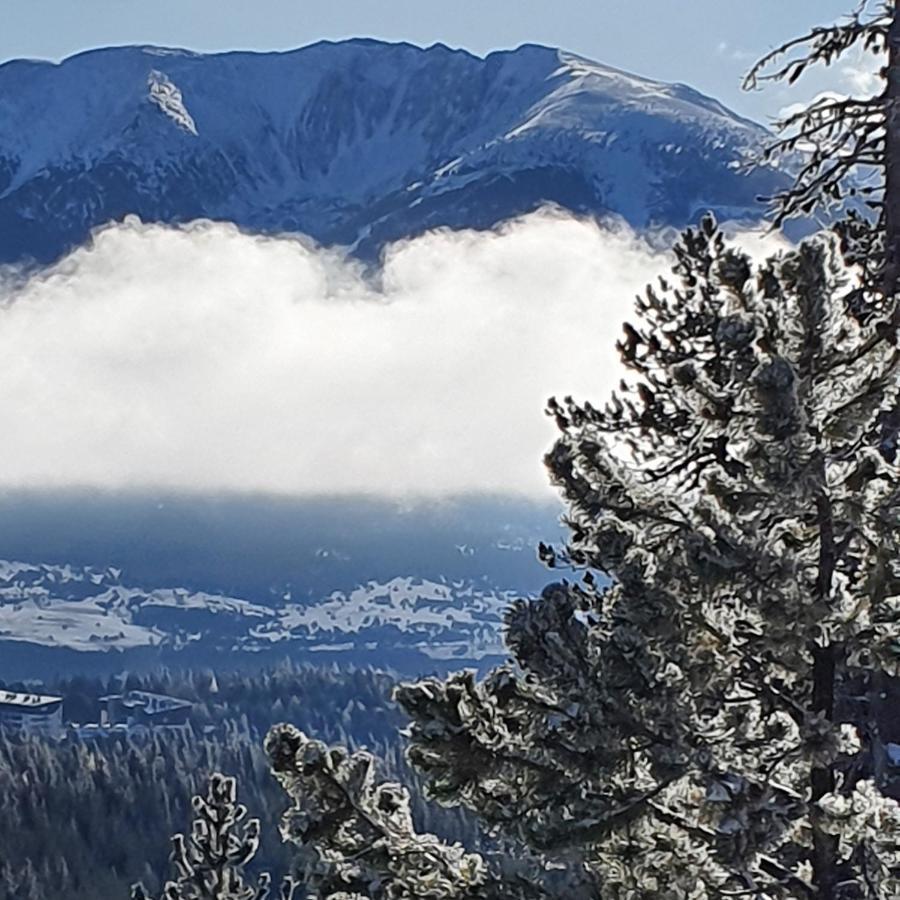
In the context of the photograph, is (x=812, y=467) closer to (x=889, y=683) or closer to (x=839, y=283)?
(x=839, y=283)

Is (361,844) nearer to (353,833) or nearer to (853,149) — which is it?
(353,833)

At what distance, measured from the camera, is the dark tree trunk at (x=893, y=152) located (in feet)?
39.8

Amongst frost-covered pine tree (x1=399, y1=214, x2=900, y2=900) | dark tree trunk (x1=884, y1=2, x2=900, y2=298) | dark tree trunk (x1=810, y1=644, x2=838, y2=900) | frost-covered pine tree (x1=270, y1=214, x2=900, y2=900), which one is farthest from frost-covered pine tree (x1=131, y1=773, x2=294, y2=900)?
dark tree trunk (x1=810, y1=644, x2=838, y2=900)

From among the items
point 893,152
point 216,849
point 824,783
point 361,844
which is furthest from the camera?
point 216,849

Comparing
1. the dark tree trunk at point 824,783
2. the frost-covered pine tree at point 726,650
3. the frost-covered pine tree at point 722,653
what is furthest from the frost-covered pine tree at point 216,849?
the dark tree trunk at point 824,783

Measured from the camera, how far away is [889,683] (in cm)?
1100

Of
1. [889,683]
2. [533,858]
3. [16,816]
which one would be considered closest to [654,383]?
[889,683]

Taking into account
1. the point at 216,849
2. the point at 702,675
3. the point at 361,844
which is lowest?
the point at 216,849

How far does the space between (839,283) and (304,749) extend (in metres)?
4.67

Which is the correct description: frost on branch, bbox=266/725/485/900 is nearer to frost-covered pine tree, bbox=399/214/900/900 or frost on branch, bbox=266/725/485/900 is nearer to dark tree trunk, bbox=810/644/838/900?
frost-covered pine tree, bbox=399/214/900/900

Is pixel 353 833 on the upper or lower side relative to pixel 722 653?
lower

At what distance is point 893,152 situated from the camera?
12.3 m

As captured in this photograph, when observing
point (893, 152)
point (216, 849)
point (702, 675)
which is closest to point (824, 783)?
point (702, 675)

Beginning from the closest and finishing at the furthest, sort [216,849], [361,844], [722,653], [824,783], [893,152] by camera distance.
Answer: [824,783] < [722,653] < [361,844] < [893,152] < [216,849]
